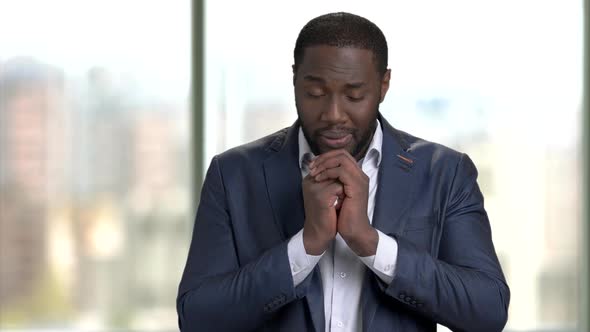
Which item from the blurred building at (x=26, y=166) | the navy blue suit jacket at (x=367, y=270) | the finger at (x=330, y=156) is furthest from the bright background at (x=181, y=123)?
the finger at (x=330, y=156)

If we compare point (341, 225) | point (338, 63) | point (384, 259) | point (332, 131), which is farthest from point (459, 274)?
point (338, 63)

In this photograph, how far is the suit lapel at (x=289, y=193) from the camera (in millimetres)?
2023

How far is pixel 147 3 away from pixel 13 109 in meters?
0.76

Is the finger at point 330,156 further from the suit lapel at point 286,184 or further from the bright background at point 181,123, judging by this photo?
the bright background at point 181,123

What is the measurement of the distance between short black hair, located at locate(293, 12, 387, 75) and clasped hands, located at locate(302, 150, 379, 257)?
0.76 ft

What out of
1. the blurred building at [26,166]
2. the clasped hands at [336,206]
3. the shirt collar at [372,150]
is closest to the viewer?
the clasped hands at [336,206]

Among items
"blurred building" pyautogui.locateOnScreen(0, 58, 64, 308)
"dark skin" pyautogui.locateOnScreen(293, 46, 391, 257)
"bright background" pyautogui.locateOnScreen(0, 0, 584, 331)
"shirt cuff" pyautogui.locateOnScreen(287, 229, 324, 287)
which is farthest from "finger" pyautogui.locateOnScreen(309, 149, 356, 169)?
"blurred building" pyautogui.locateOnScreen(0, 58, 64, 308)

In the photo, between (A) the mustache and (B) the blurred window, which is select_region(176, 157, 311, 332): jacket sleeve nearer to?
(A) the mustache

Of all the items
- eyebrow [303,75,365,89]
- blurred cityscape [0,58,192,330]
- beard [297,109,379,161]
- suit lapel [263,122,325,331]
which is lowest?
blurred cityscape [0,58,192,330]

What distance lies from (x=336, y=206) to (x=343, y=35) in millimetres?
347

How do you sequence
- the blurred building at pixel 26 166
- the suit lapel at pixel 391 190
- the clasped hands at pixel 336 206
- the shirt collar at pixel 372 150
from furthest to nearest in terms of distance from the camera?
the blurred building at pixel 26 166 < the shirt collar at pixel 372 150 < the suit lapel at pixel 391 190 < the clasped hands at pixel 336 206

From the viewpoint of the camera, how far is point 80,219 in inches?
181

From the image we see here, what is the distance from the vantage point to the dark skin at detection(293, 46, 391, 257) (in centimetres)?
193

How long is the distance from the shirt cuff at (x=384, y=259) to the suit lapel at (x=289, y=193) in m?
0.13
